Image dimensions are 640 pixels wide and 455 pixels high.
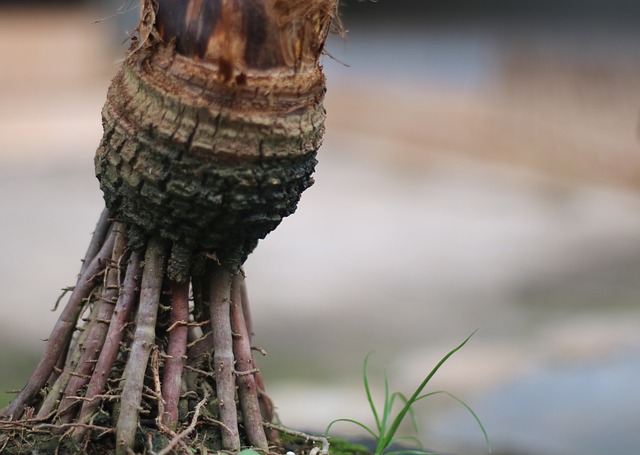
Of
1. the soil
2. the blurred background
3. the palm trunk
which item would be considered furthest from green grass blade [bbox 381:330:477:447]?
the blurred background

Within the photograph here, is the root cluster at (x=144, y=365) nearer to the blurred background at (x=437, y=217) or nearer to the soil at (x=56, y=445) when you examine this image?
the soil at (x=56, y=445)

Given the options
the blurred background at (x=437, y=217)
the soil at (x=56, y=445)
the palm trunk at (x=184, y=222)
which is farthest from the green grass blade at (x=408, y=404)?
the blurred background at (x=437, y=217)

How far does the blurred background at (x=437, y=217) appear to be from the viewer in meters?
2.81

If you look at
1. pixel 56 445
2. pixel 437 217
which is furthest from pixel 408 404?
pixel 437 217

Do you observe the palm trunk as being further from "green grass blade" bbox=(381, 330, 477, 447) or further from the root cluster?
"green grass blade" bbox=(381, 330, 477, 447)

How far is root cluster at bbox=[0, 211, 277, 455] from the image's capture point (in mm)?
1182

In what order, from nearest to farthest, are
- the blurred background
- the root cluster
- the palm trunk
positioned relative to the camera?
the palm trunk < the root cluster < the blurred background

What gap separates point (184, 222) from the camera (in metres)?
1.15

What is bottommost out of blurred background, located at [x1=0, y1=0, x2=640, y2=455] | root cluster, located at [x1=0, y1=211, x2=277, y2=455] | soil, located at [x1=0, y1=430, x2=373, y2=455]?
soil, located at [x1=0, y1=430, x2=373, y2=455]

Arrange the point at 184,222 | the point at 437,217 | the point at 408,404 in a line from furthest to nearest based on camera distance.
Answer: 1. the point at 437,217
2. the point at 408,404
3. the point at 184,222

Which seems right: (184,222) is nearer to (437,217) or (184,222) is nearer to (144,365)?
(144,365)

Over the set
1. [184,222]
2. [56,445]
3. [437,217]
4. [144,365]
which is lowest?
[56,445]

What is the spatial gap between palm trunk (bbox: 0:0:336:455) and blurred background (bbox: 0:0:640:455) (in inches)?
19.8

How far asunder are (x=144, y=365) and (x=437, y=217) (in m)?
3.18
